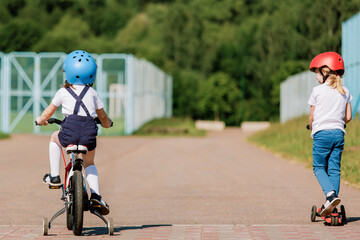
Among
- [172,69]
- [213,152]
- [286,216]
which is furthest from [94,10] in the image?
[286,216]

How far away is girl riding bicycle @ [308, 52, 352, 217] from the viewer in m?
6.67

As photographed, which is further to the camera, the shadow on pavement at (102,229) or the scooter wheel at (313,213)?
the scooter wheel at (313,213)

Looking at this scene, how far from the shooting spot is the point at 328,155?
6758 millimetres

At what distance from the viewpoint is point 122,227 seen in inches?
258

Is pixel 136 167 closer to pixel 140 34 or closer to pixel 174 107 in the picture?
pixel 174 107

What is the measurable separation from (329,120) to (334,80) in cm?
39

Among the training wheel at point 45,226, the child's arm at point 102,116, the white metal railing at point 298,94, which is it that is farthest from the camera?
the white metal railing at point 298,94

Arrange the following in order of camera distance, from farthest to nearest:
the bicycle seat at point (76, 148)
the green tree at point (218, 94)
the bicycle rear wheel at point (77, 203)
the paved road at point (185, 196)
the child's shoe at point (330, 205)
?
1. the green tree at point (218, 94)
2. the paved road at point (185, 196)
3. the child's shoe at point (330, 205)
4. the bicycle seat at point (76, 148)
5. the bicycle rear wheel at point (77, 203)

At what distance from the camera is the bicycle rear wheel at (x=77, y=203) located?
5676 millimetres

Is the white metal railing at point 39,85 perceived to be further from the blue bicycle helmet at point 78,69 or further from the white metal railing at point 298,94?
the blue bicycle helmet at point 78,69

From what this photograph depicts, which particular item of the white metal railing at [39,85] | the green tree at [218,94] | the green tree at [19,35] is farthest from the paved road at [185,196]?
the green tree at [19,35]

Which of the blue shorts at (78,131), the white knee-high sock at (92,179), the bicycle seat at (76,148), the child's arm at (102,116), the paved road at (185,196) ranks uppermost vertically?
the child's arm at (102,116)

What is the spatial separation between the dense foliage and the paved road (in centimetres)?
3927

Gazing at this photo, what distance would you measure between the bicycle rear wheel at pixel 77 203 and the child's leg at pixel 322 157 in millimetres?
2318
